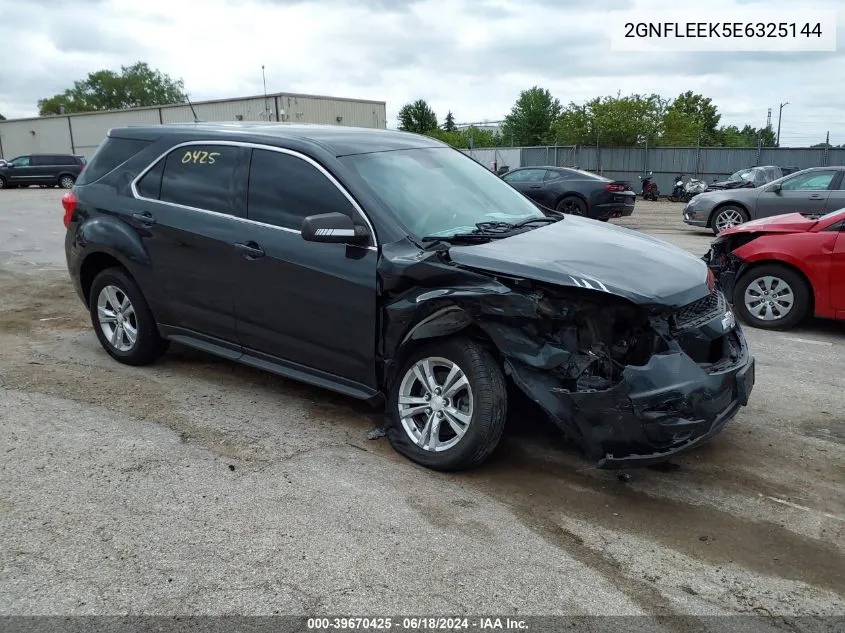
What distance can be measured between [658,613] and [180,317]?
3722mm

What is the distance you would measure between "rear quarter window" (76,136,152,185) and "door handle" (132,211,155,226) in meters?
0.56

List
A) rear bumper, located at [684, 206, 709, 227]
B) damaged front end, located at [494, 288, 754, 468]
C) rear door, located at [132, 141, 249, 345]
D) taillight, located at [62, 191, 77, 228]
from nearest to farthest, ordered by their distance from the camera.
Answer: damaged front end, located at [494, 288, 754, 468]
rear door, located at [132, 141, 249, 345]
taillight, located at [62, 191, 77, 228]
rear bumper, located at [684, 206, 709, 227]

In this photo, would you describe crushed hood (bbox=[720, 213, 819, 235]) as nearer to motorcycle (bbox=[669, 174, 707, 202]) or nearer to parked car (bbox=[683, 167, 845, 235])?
parked car (bbox=[683, 167, 845, 235])

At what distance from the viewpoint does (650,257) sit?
4.10m

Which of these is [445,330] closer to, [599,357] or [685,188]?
[599,357]

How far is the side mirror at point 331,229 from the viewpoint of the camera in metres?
3.96

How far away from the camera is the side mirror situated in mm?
3965

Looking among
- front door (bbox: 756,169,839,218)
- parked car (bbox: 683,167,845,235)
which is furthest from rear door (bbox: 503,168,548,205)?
front door (bbox: 756,169,839,218)

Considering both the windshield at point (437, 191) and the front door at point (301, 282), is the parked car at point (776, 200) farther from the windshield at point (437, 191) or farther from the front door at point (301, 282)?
the front door at point (301, 282)

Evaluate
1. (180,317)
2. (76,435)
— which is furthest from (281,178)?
(76,435)

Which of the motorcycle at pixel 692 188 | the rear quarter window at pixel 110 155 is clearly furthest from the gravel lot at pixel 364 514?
the motorcycle at pixel 692 188

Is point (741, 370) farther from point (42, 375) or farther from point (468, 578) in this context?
point (42, 375)

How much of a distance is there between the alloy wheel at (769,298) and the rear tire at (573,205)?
9411 mm

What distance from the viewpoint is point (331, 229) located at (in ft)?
13.0
